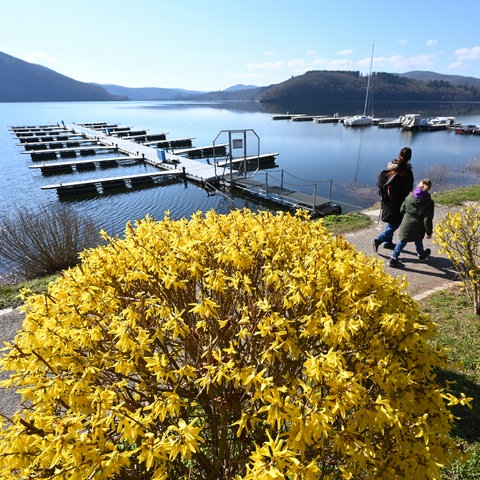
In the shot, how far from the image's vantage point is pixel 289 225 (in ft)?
11.8

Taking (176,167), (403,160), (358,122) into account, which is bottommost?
(176,167)

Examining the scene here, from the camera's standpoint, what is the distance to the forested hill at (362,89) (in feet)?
518

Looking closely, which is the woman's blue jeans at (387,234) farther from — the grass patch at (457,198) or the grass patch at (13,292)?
the grass patch at (13,292)

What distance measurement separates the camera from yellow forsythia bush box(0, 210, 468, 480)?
169 cm

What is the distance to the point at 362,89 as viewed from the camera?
565 feet

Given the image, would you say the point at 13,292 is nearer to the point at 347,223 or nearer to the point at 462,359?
the point at 462,359

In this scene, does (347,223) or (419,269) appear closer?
(419,269)

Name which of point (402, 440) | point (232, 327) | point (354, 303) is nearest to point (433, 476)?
point (402, 440)

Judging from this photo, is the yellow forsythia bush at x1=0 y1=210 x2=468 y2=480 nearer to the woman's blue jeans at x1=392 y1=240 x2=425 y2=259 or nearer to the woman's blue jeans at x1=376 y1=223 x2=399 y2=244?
the woman's blue jeans at x1=392 y1=240 x2=425 y2=259

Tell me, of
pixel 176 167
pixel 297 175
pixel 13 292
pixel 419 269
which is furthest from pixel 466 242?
pixel 176 167

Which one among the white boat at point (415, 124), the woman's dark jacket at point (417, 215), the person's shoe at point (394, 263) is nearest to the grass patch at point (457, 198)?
the person's shoe at point (394, 263)

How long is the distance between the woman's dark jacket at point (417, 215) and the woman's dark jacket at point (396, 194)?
39 cm

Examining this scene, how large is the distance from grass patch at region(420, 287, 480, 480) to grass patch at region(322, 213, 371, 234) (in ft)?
13.7

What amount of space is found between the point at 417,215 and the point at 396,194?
0.87 meters
